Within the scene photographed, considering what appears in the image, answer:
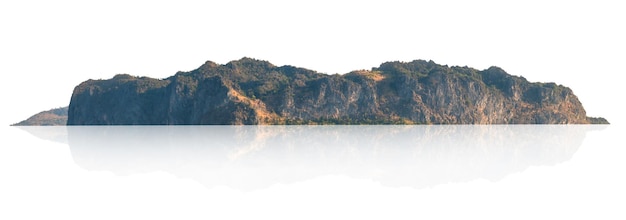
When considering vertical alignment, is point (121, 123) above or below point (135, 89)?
below

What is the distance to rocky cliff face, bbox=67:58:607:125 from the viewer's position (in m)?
149

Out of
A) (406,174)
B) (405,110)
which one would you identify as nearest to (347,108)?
(405,110)

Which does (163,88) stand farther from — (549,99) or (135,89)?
(549,99)

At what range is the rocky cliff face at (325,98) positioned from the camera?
148875mm

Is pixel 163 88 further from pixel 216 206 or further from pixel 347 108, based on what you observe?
pixel 216 206

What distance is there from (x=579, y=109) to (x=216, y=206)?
186559 mm

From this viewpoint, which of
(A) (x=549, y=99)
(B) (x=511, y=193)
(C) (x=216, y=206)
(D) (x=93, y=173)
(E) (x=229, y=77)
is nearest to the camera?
(C) (x=216, y=206)

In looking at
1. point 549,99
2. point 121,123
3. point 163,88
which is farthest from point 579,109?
point 121,123

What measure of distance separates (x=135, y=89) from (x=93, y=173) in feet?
535

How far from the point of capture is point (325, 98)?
152750mm

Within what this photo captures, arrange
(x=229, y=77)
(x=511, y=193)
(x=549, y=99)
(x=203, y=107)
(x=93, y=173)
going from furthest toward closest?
1. (x=549, y=99)
2. (x=229, y=77)
3. (x=203, y=107)
4. (x=93, y=173)
5. (x=511, y=193)

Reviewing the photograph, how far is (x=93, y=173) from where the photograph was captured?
2164 cm

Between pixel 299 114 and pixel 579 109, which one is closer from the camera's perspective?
pixel 299 114

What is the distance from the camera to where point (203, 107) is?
14912 centimetres
